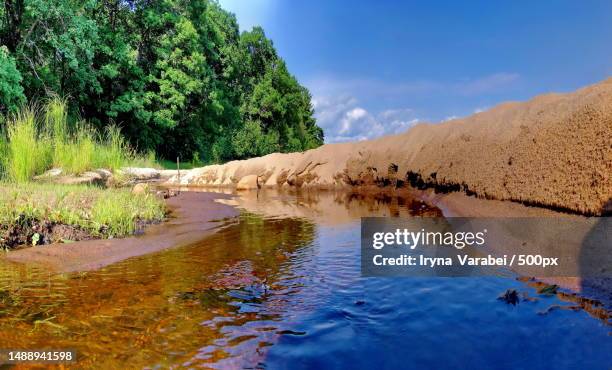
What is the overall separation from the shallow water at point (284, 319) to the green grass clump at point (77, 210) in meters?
1.78

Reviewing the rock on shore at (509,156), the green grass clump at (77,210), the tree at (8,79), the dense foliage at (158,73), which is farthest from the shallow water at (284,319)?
the dense foliage at (158,73)

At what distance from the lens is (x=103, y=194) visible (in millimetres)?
9703

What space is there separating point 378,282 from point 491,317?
1.34 meters

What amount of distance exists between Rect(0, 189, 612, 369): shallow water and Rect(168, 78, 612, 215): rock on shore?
202cm

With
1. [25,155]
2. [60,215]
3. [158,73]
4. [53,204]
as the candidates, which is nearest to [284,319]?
[60,215]

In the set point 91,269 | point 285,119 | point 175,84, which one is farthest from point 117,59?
point 91,269

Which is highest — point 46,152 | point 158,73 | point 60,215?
point 158,73

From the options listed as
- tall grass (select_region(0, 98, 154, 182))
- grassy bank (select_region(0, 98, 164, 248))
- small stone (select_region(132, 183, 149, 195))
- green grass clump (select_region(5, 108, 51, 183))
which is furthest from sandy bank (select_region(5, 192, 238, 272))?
green grass clump (select_region(5, 108, 51, 183))

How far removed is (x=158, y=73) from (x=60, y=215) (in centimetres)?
2647

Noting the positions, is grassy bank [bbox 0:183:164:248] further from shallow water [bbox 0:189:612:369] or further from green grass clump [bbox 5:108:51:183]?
green grass clump [bbox 5:108:51:183]

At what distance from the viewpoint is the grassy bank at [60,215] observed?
713 cm

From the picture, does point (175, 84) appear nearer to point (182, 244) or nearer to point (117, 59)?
point (117, 59)

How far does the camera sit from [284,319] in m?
3.94

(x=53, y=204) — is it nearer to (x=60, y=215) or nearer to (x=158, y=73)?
(x=60, y=215)
